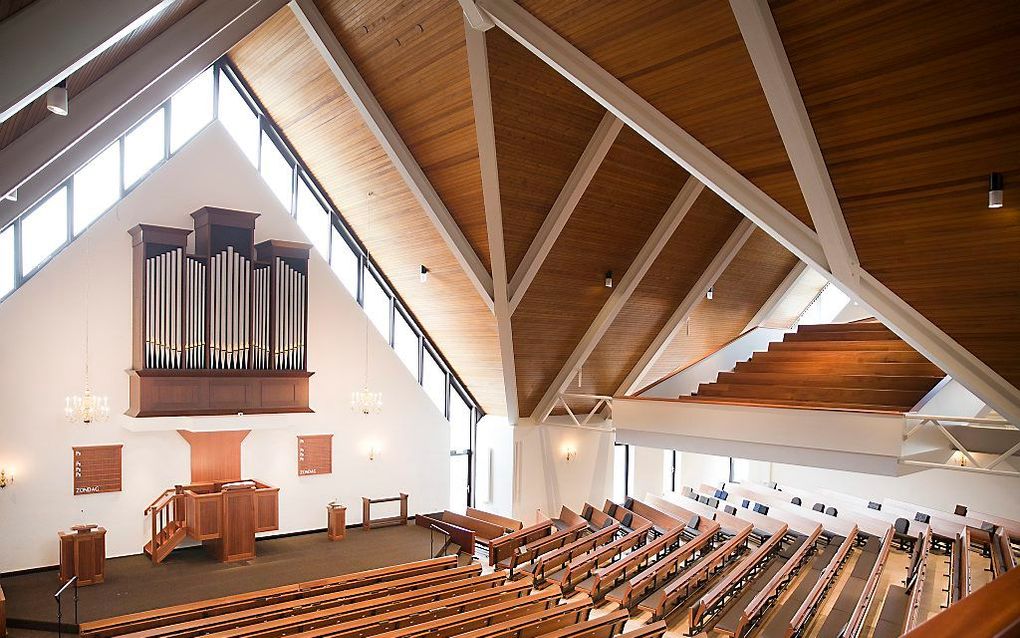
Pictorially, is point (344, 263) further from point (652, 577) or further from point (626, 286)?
point (652, 577)

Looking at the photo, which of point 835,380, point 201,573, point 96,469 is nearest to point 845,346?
point 835,380

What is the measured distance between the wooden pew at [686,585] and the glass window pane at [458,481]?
570cm

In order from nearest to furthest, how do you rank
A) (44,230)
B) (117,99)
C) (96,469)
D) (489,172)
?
(117,99), (489,172), (44,230), (96,469)

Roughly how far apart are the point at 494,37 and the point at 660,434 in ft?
23.8

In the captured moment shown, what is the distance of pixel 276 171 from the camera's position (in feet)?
42.1

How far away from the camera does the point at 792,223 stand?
6.30 metres

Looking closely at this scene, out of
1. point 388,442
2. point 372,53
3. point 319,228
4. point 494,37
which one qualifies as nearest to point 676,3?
point 494,37

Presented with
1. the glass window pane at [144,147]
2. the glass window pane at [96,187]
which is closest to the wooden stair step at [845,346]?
the glass window pane at [144,147]

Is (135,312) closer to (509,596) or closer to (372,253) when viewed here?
(372,253)

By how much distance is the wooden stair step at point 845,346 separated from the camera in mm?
11828

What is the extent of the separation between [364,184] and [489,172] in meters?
3.41

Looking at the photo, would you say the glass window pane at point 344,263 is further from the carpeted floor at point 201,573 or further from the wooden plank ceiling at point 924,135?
the wooden plank ceiling at point 924,135

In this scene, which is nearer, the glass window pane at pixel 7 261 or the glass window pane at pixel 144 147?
the glass window pane at pixel 7 261

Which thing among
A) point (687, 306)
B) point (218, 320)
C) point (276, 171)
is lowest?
point (218, 320)
